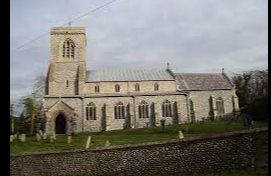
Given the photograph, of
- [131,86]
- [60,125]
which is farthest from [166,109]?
[60,125]

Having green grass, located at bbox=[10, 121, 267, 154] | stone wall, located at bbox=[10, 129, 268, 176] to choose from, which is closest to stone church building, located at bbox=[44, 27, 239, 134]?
green grass, located at bbox=[10, 121, 267, 154]

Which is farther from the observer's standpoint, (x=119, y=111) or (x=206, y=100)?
(x=206, y=100)

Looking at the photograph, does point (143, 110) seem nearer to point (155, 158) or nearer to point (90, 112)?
point (90, 112)

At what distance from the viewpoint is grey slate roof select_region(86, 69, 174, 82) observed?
5216 centimetres

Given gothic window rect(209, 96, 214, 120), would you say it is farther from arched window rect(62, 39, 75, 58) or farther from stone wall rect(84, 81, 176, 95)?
arched window rect(62, 39, 75, 58)

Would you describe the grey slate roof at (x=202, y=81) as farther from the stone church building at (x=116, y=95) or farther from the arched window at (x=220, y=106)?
the arched window at (x=220, y=106)

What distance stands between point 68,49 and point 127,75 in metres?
9.70

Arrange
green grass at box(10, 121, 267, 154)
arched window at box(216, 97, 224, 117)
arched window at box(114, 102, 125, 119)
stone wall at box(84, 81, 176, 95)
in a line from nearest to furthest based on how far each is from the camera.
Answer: green grass at box(10, 121, 267, 154)
arched window at box(114, 102, 125, 119)
stone wall at box(84, 81, 176, 95)
arched window at box(216, 97, 224, 117)

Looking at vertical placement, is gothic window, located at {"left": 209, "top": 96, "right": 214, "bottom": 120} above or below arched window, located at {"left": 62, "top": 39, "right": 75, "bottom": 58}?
below

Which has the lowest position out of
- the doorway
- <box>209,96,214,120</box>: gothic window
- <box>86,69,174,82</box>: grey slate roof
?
the doorway

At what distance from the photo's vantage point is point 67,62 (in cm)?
5150

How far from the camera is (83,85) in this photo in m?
49.6

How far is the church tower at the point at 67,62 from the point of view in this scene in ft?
162
